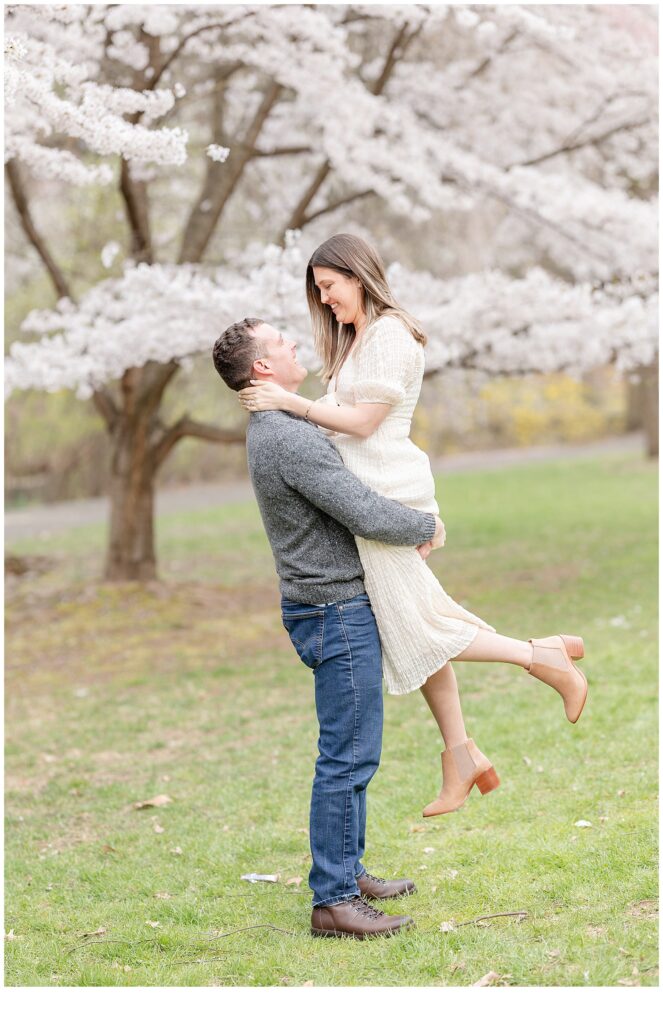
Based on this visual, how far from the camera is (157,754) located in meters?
5.91

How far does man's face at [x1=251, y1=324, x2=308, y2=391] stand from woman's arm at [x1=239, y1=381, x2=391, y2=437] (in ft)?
0.32

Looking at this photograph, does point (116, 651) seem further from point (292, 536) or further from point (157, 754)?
point (292, 536)

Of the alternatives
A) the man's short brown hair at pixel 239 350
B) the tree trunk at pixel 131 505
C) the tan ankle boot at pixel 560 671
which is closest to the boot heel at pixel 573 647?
the tan ankle boot at pixel 560 671

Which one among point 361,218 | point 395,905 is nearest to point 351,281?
point 395,905

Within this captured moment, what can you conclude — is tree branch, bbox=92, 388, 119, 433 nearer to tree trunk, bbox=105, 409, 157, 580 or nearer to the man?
tree trunk, bbox=105, 409, 157, 580

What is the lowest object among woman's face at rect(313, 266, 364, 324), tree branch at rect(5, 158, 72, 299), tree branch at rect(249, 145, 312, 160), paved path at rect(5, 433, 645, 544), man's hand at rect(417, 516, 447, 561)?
paved path at rect(5, 433, 645, 544)

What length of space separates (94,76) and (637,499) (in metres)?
9.40

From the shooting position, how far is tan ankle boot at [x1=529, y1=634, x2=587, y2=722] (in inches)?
135

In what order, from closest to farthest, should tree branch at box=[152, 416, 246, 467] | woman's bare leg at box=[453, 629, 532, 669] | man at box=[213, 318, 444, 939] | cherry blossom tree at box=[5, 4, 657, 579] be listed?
man at box=[213, 318, 444, 939], woman's bare leg at box=[453, 629, 532, 669], cherry blossom tree at box=[5, 4, 657, 579], tree branch at box=[152, 416, 246, 467]

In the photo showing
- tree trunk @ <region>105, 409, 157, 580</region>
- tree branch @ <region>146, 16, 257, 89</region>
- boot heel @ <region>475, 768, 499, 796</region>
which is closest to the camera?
boot heel @ <region>475, 768, 499, 796</region>

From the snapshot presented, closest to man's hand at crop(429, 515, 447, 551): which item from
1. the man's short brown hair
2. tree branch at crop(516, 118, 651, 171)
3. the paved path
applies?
the man's short brown hair

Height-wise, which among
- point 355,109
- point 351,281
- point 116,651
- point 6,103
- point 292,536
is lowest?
point 116,651

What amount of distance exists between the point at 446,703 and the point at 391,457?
78cm

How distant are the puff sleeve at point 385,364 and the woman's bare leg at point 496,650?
29.2 inches
